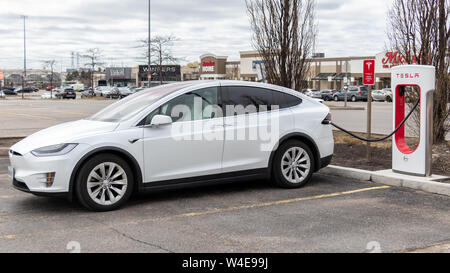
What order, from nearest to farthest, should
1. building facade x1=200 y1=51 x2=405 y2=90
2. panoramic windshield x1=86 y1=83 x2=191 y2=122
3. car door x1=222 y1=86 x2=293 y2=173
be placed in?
panoramic windshield x1=86 y1=83 x2=191 y2=122, car door x1=222 y1=86 x2=293 y2=173, building facade x1=200 y1=51 x2=405 y2=90

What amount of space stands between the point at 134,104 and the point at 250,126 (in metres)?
1.63

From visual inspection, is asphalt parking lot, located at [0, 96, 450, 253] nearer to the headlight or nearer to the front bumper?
the front bumper

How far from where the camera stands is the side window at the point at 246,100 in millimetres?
7102

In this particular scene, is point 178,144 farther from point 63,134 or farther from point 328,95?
point 328,95

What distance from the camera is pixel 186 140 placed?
21.6ft


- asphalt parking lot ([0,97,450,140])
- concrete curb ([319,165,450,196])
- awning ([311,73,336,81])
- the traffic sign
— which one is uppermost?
awning ([311,73,336,81])

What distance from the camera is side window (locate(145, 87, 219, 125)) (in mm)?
6664

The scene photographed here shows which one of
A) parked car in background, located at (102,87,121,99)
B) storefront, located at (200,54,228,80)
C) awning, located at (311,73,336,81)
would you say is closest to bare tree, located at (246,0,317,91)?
parked car in background, located at (102,87,121,99)

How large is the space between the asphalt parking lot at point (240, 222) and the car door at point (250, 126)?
501 millimetres

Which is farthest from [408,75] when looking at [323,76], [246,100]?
[323,76]

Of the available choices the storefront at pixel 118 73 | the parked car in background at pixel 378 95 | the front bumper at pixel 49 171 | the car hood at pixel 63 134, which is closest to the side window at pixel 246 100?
the car hood at pixel 63 134

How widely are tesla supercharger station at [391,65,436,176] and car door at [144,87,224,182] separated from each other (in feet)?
10.2
